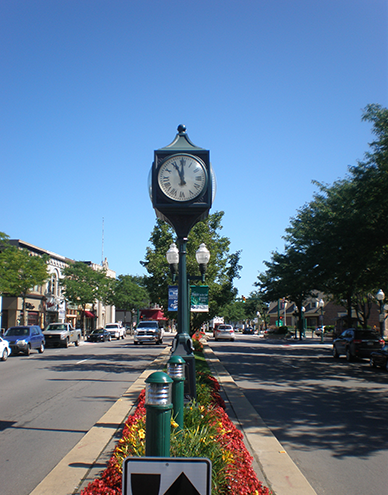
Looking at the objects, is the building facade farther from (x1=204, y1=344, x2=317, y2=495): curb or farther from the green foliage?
(x1=204, y1=344, x2=317, y2=495): curb

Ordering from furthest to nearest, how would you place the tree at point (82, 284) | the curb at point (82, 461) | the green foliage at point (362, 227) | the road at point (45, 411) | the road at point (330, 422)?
the tree at point (82, 284), the green foliage at point (362, 227), the road at point (45, 411), the road at point (330, 422), the curb at point (82, 461)

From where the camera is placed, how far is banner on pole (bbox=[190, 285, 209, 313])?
14.3 metres

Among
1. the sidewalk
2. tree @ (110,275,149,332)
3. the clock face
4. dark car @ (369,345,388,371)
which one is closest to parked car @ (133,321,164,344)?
dark car @ (369,345,388,371)

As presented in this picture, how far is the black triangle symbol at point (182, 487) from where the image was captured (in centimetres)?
198

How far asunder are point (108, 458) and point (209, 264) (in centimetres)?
1992

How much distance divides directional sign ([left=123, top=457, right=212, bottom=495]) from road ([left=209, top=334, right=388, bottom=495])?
12.3 feet

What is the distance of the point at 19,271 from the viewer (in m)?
41.3

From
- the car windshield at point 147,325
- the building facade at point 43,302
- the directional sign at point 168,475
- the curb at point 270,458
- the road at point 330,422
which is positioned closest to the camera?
the directional sign at point 168,475

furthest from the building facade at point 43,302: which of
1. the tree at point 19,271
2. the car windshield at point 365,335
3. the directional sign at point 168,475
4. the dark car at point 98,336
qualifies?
the directional sign at point 168,475

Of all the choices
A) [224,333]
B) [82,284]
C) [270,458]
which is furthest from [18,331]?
[82,284]

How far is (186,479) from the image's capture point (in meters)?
1.99

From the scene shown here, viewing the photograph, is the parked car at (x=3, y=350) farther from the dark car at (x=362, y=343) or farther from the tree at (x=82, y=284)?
the tree at (x=82, y=284)

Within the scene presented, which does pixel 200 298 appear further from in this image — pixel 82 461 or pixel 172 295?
pixel 82 461

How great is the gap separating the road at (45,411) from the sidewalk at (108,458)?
0.36 m
